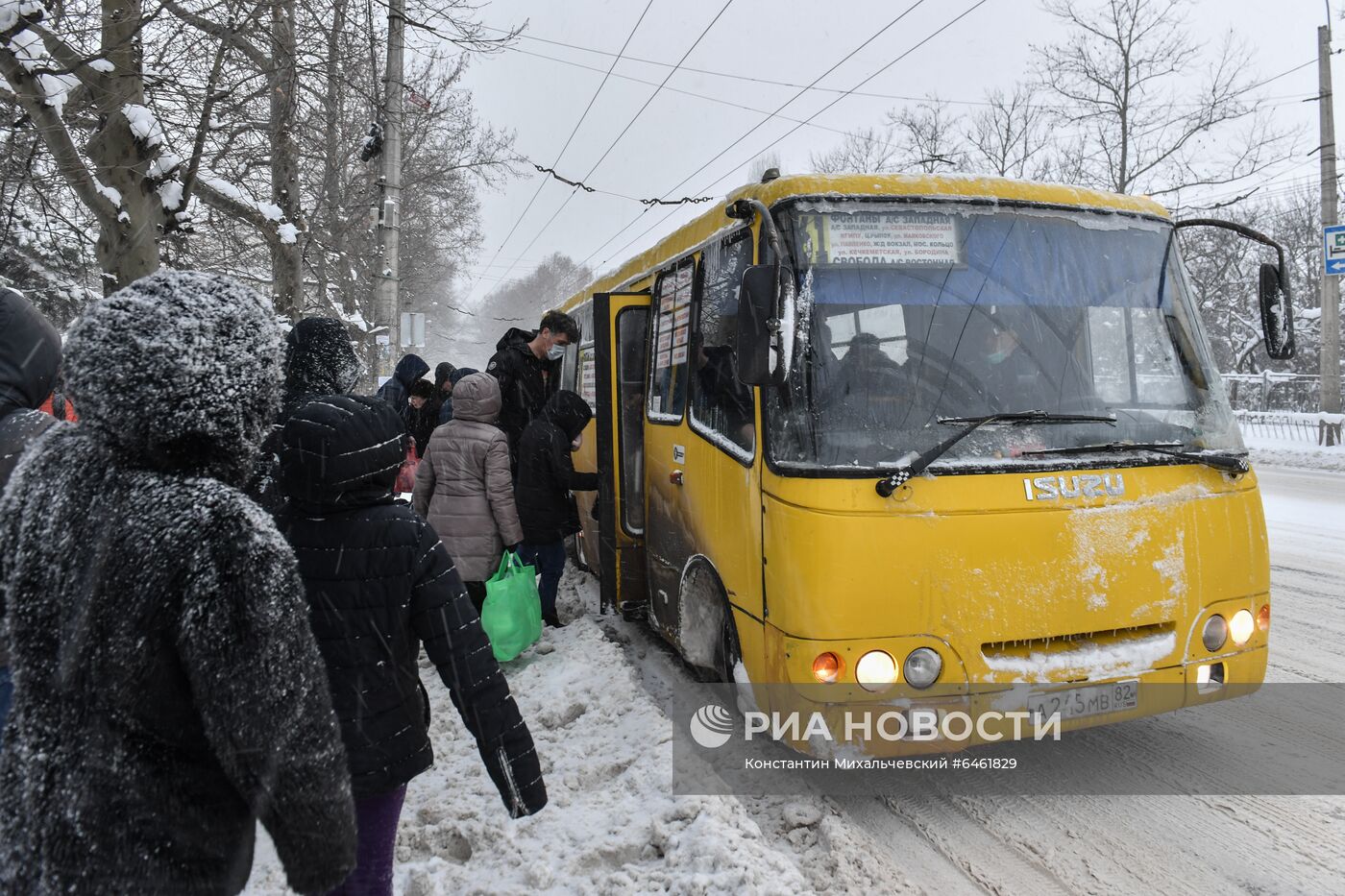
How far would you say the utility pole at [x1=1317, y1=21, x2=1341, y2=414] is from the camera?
1777cm

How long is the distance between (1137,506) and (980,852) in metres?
1.48

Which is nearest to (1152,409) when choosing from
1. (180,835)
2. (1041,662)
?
(1041,662)

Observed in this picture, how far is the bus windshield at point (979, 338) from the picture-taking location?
354 centimetres

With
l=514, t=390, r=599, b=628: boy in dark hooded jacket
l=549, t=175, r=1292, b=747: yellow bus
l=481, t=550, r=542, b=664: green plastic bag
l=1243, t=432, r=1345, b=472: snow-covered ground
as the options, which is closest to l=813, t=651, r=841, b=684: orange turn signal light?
l=549, t=175, r=1292, b=747: yellow bus

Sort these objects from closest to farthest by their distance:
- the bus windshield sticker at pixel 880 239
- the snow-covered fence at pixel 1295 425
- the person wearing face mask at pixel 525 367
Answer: the bus windshield sticker at pixel 880 239, the person wearing face mask at pixel 525 367, the snow-covered fence at pixel 1295 425

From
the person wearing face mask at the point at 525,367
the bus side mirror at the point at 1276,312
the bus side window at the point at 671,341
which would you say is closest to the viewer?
the bus side mirror at the point at 1276,312

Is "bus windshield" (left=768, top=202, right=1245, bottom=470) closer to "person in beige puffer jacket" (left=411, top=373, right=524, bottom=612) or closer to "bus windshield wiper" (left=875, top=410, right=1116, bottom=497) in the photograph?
"bus windshield wiper" (left=875, top=410, right=1116, bottom=497)

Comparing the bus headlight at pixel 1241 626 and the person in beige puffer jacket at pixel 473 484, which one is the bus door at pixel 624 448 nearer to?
the person in beige puffer jacket at pixel 473 484

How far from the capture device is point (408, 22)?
8258mm

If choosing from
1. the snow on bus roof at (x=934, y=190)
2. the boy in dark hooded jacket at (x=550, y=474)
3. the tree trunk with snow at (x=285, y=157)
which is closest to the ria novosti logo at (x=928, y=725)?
the snow on bus roof at (x=934, y=190)

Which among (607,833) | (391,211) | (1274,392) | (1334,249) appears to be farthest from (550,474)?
(1274,392)

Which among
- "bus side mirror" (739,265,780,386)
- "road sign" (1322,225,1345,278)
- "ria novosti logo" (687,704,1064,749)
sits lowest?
"ria novosti logo" (687,704,1064,749)

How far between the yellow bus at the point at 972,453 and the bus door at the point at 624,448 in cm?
140

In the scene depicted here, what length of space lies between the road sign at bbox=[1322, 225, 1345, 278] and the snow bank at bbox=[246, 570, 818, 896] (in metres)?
18.0
